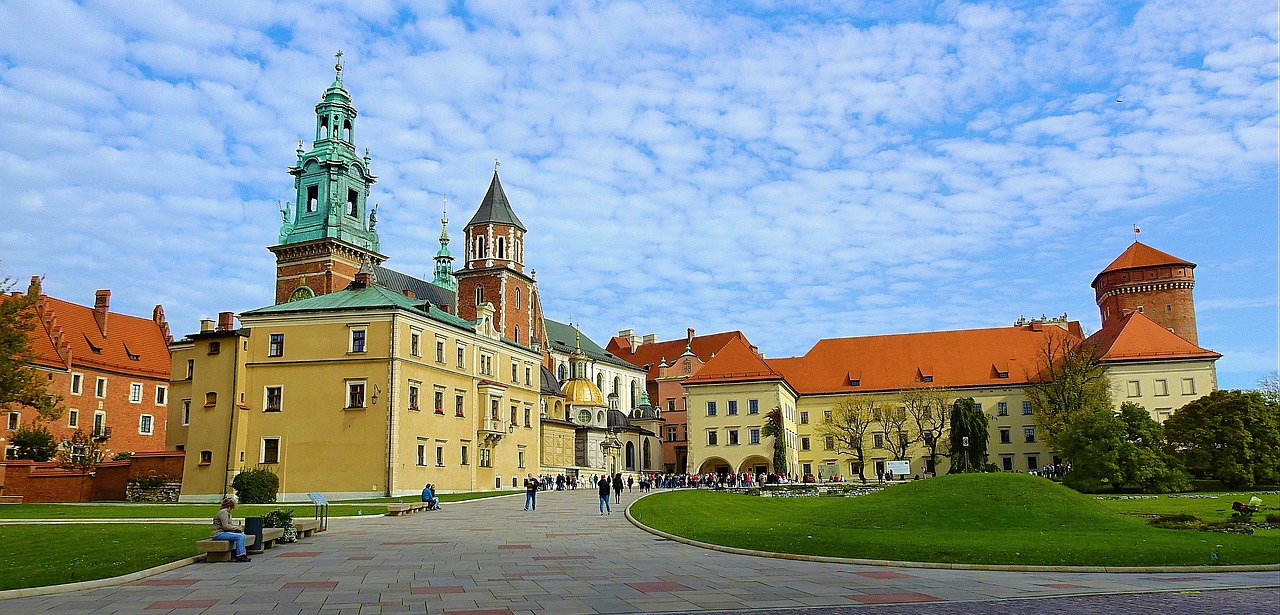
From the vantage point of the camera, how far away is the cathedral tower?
3199 inches

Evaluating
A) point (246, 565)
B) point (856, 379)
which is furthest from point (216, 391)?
point (856, 379)

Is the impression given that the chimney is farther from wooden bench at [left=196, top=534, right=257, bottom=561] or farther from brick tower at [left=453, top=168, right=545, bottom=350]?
wooden bench at [left=196, top=534, right=257, bottom=561]

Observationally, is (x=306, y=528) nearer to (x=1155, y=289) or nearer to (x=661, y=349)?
(x=1155, y=289)

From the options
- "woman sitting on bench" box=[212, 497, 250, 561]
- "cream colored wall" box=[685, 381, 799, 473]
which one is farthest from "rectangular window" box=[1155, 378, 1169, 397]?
"woman sitting on bench" box=[212, 497, 250, 561]

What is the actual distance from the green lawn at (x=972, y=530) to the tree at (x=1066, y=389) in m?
33.4

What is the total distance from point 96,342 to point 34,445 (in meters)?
21.1

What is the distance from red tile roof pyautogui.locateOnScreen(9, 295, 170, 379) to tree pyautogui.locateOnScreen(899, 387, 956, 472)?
213 ft

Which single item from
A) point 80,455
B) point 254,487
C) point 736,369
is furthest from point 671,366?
point 254,487

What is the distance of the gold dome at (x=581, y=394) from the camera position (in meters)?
89.9

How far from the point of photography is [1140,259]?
312 feet

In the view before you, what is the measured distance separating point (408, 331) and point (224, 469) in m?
12.4

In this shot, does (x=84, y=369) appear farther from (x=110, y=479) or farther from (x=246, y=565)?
(x=246, y=565)

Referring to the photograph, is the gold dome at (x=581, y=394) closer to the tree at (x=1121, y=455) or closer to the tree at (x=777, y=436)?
the tree at (x=777, y=436)

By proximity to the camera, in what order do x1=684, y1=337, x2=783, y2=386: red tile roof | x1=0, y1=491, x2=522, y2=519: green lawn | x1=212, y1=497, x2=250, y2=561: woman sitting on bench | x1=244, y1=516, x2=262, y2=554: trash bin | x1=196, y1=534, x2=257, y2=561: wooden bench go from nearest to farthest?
x1=196, y1=534, x2=257, y2=561: wooden bench, x1=212, y1=497, x2=250, y2=561: woman sitting on bench, x1=244, y1=516, x2=262, y2=554: trash bin, x1=0, y1=491, x2=522, y2=519: green lawn, x1=684, y1=337, x2=783, y2=386: red tile roof
